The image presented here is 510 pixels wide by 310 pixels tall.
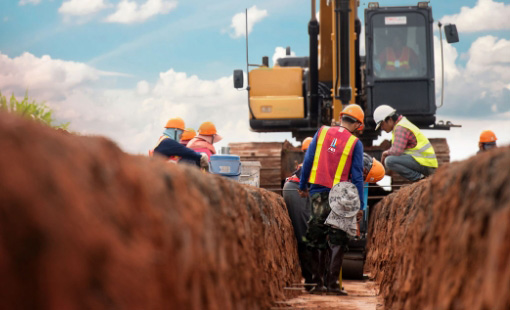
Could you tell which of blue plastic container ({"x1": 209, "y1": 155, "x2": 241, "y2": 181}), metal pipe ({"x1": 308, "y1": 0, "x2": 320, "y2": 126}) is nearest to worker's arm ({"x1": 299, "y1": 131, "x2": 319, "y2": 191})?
blue plastic container ({"x1": 209, "y1": 155, "x2": 241, "y2": 181})

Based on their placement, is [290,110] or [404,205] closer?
[404,205]

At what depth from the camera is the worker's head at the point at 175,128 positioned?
15027 mm

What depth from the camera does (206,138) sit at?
15000 mm

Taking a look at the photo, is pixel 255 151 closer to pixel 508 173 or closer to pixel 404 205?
pixel 404 205

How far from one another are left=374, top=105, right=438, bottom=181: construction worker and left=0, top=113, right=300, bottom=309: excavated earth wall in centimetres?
979

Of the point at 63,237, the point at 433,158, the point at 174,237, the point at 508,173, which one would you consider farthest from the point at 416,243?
the point at 433,158

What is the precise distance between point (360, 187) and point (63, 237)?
7299 millimetres

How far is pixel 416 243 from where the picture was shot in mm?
5840

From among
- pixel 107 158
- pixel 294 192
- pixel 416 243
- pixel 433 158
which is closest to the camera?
pixel 107 158

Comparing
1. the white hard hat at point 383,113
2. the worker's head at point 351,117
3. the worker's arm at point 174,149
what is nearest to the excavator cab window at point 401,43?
the white hard hat at point 383,113

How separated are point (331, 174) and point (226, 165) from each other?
3333 mm

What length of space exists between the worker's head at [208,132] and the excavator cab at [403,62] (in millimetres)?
5255

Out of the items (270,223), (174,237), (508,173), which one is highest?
(508,173)

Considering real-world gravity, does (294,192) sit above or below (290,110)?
below
